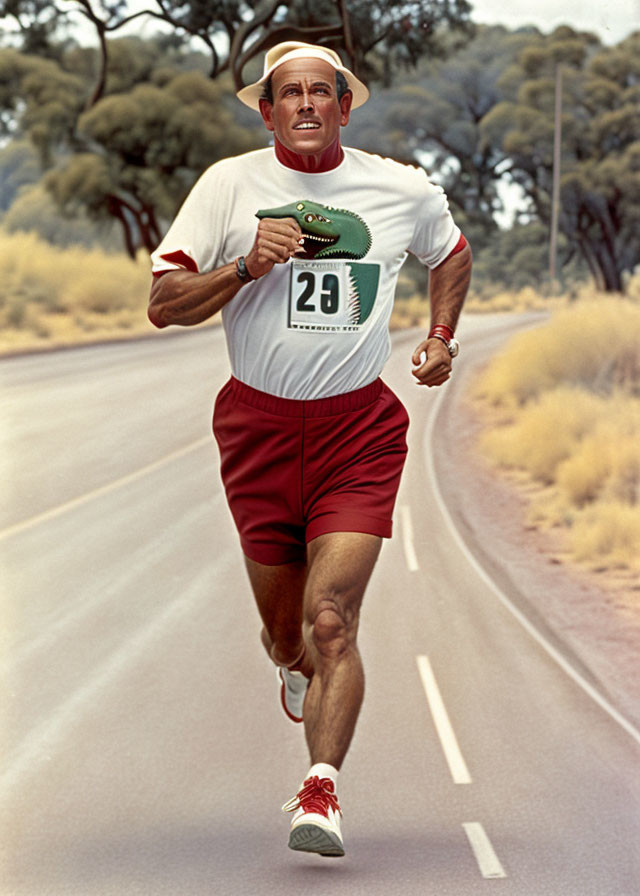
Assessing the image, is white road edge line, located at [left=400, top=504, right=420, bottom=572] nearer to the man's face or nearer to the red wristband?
the red wristband

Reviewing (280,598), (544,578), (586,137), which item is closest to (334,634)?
(280,598)

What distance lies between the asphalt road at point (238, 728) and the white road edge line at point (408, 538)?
69mm

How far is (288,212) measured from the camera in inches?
146

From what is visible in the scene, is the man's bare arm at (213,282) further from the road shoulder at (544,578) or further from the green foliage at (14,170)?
the green foliage at (14,170)

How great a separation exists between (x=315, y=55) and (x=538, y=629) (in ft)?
45.4

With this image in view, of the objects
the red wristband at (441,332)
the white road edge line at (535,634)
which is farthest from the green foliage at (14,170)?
the red wristband at (441,332)

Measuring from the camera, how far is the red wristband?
4250mm

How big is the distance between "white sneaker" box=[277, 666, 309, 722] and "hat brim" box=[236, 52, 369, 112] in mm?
1868

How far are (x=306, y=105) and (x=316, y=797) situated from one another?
1871 millimetres

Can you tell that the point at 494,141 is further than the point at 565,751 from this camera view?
Yes

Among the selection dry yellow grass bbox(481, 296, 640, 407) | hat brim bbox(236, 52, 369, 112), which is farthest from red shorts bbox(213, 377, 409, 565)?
dry yellow grass bbox(481, 296, 640, 407)

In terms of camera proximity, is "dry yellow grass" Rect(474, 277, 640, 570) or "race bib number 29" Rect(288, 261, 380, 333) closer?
"race bib number 29" Rect(288, 261, 380, 333)

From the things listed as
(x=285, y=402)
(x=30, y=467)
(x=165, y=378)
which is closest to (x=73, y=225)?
(x=165, y=378)

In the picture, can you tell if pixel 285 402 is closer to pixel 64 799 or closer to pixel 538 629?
pixel 64 799
